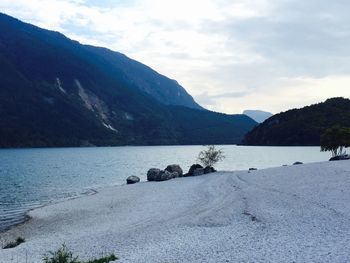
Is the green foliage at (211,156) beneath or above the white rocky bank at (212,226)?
above

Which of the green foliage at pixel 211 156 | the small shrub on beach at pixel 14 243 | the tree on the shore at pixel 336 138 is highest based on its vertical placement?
the tree on the shore at pixel 336 138

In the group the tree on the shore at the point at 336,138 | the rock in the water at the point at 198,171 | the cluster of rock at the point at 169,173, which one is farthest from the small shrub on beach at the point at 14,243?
the tree on the shore at the point at 336,138

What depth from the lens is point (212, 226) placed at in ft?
87.6

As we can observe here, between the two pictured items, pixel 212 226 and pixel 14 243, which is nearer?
pixel 212 226

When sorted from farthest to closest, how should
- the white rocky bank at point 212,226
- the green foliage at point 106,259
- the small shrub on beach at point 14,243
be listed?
the small shrub on beach at point 14,243 < the green foliage at point 106,259 < the white rocky bank at point 212,226

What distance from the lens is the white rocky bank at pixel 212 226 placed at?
19.2m

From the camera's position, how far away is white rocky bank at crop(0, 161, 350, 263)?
19188 millimetres

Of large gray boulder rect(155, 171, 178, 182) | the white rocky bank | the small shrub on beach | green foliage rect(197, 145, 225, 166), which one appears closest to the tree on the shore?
green foliage rect(197, 145, 225, 166)

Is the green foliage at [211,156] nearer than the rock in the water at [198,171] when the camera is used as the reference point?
No

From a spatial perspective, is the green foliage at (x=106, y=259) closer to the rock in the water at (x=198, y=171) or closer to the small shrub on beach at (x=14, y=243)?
the small shrub on beach at (x=14, y=243)

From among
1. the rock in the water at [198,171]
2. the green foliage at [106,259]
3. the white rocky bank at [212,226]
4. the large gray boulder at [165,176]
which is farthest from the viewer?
the rock in the water at [198,171]

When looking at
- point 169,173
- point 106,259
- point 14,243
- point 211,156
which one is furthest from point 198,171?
point 106,259

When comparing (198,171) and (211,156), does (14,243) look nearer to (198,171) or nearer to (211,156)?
(198,171)

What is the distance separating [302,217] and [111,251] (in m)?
11.9
